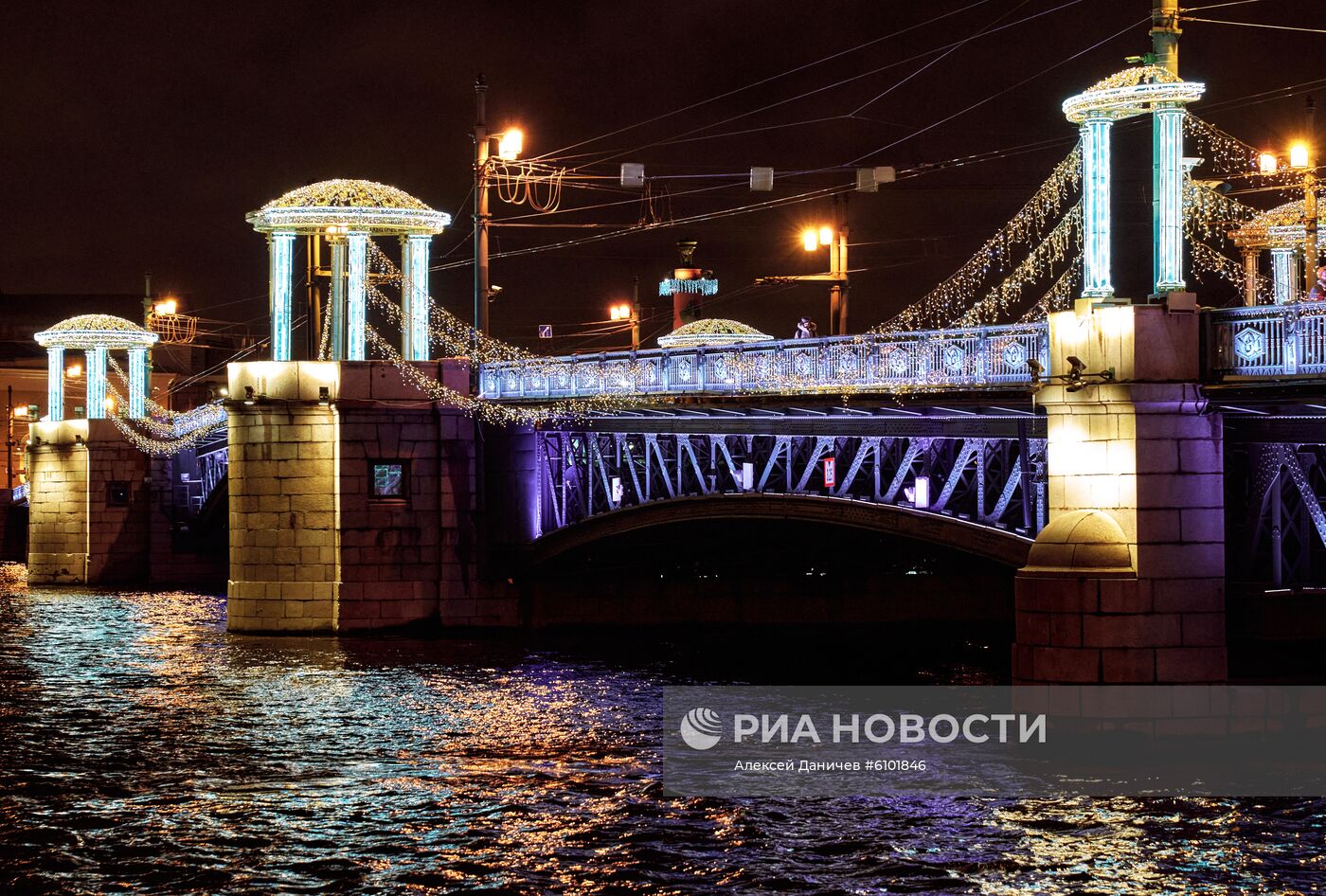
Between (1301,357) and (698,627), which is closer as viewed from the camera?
(1301,357)

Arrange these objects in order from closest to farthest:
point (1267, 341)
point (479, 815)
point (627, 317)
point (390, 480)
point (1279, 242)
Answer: point (479, 815) < point (1267, 341) < point (1279, 242) < point (390, 480) < point (627, 317)

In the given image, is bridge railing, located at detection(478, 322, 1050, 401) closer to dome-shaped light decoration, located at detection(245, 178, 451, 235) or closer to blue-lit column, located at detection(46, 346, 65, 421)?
dome-shaped light decoration, located at detection(245, 178, 451, 235)

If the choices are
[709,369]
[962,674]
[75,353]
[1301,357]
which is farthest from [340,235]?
[75,353]

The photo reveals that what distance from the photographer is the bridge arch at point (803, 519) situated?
23328mm

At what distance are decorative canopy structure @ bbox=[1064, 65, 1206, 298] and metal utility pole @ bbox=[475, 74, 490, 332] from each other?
1535cm

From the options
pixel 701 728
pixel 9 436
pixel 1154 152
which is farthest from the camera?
pixel 9 436

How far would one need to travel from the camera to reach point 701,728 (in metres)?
23.1

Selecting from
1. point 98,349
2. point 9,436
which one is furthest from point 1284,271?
point 9,436

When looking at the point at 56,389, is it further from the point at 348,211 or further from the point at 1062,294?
the point at 1062,294

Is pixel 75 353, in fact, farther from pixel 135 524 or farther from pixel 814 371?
pixel 814 371

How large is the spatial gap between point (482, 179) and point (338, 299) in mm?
3915

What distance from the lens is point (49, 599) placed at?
49406 mm

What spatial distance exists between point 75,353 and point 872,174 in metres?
72.8

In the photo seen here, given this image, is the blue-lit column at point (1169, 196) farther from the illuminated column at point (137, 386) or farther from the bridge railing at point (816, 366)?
the illuminated column at point (137, 386)
